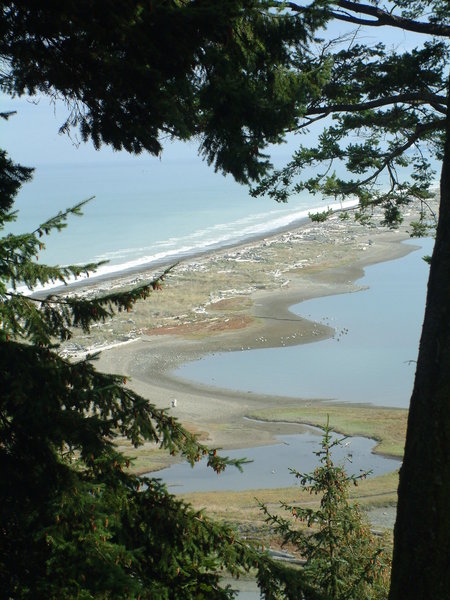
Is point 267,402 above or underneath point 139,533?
underneath

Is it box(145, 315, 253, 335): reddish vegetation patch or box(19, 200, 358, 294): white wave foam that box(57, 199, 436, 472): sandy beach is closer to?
box(145, 315, 253, 335): reddish vegetation patch

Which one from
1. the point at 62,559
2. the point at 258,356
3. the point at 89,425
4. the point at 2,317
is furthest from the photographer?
the point at 258,356

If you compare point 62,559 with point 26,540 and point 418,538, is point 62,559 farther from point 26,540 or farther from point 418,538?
point 418,538

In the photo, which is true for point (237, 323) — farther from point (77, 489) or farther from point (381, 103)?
point (77, 489)

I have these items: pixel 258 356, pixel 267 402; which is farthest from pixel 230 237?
pixel 267 402

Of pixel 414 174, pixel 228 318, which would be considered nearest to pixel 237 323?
pixel 228 318

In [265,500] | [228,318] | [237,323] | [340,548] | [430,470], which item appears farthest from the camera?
[228,318]
